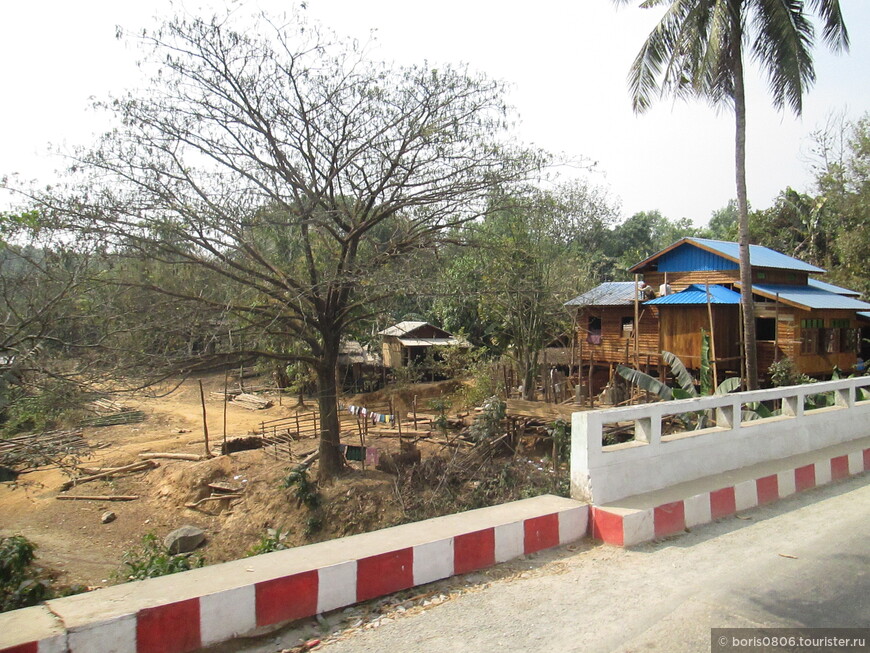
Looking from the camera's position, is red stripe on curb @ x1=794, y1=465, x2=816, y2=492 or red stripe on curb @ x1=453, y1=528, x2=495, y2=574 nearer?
red stripe on curb @ x1=453, y1=528, x2=495, y2=574

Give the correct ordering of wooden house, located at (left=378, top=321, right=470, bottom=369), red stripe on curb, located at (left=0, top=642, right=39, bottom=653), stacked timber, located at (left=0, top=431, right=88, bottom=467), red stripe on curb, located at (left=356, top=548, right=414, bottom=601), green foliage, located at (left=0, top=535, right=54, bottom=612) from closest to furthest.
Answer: red stripe on curb, located at (left=0, top=642, right=39, bottom=653), red stripe on curb, located at (left=356, top=548, right=414, bottom=601), green foliage, located at (left=0, top=535, right=54, bottom=612), stacked timber, located at (left=0, top=431, right=88, bottom=467), wooden house, located at (left=378, top=321, right=470, bottom=369)

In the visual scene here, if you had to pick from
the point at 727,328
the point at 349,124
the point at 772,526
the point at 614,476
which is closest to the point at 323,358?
the point at 349,124

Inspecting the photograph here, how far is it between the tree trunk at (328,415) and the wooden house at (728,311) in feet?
31.2

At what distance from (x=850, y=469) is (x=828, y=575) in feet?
13.2

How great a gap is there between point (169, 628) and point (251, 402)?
2829 centimetres

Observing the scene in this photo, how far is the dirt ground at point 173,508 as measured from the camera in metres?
12.6

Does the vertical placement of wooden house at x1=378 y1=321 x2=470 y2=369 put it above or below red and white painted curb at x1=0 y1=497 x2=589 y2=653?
above

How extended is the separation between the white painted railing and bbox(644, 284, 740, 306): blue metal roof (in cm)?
1178

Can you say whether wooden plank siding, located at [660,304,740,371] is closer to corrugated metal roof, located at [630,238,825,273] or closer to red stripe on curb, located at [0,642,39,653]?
corrugated metal roof, located at [630,238,825,273]

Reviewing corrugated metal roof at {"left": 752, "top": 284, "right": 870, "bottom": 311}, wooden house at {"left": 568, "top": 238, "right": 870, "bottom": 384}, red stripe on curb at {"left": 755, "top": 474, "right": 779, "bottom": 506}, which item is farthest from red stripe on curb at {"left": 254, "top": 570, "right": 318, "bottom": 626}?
corrugated metal roof at {"left": 752, "top": 284, "right": 870, "bottom": 311}

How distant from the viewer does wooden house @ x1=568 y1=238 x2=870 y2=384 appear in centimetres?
2016

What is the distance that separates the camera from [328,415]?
13688mm

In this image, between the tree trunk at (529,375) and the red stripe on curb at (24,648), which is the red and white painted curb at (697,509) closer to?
the red stripe on curb at (24,648)

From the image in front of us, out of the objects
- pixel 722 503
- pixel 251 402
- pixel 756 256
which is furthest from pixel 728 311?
pixel 251 402
